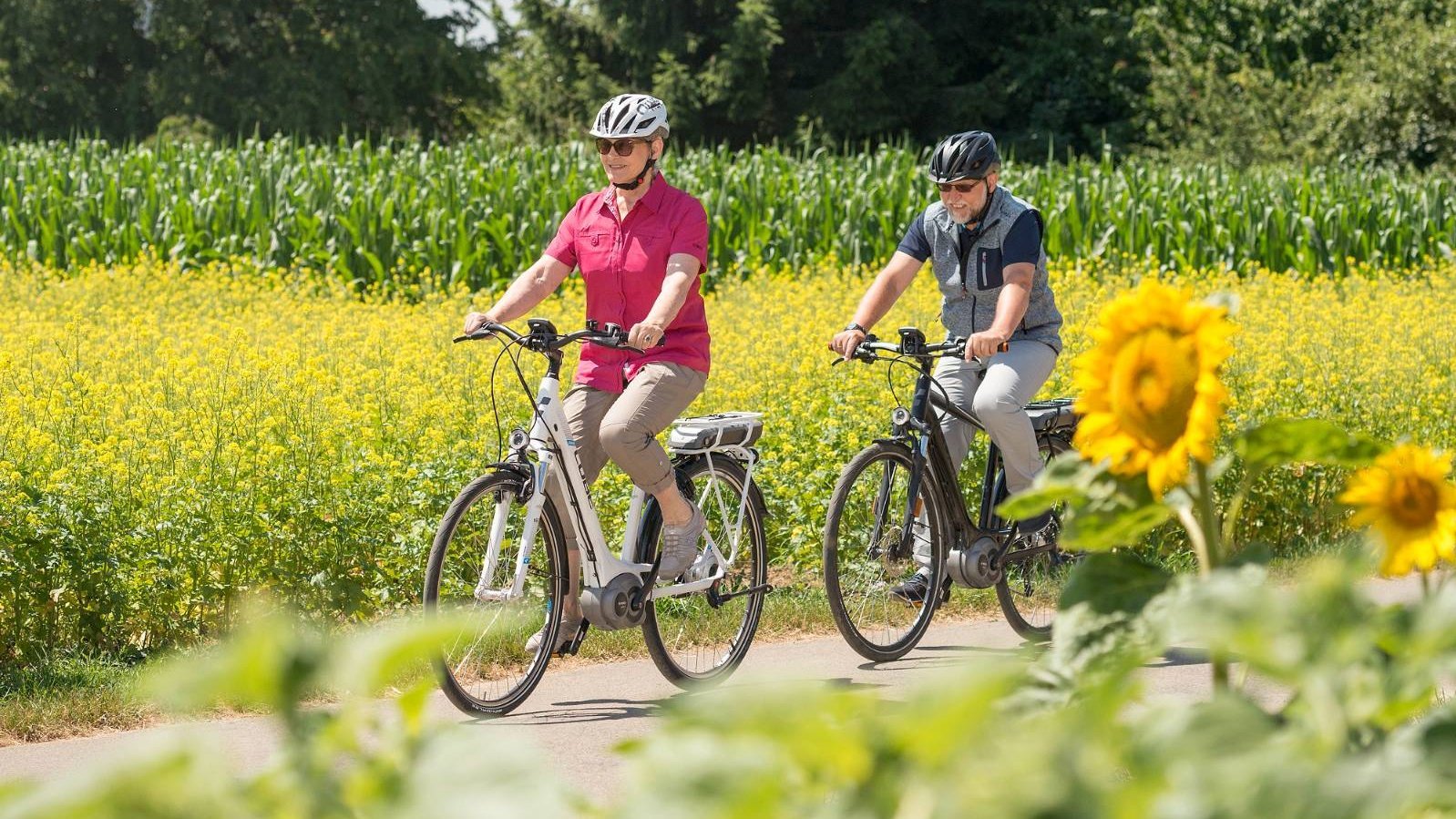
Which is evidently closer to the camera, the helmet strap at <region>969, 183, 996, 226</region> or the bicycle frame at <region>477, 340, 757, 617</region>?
the bicycle frame at <region>477, 340, 757, 617</region>

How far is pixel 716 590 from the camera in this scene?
6320mm

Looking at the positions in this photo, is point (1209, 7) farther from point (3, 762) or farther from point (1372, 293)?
point (3, 762)

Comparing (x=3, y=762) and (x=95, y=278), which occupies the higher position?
(x=95, y=278)

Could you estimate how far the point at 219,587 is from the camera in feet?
21.2

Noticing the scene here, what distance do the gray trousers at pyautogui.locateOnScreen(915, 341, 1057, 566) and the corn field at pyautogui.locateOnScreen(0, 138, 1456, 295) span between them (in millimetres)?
9948

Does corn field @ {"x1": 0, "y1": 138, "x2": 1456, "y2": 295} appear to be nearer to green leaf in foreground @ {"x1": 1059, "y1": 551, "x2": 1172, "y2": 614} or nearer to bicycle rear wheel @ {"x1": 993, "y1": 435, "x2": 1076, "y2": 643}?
bicycle rear wheel @ {"x1": 993, "y1": 435, "x2": 1076, "y2": 643}

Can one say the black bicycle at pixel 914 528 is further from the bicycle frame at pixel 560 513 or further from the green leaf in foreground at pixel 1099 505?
the green leaf in foreground at pixel 1099 505

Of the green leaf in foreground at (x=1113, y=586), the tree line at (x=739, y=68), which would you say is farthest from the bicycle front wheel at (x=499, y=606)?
the tree line at (x=739, y=68)

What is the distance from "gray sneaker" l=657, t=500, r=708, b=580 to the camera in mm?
6023

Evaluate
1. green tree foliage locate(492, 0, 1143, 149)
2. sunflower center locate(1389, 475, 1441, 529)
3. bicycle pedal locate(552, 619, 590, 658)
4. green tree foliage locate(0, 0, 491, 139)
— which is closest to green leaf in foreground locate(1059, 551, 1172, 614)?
sunflower center locate(1389, 475, 1441, 529)

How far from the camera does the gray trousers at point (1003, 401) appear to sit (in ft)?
21.0

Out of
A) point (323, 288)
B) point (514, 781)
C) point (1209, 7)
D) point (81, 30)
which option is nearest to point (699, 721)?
point (514, 781)

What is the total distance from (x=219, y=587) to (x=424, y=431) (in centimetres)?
151

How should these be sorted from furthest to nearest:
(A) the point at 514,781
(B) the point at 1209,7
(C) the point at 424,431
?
(B) the point at 1209,7, (C) the point at 424,431, (A) the point at 514,781
